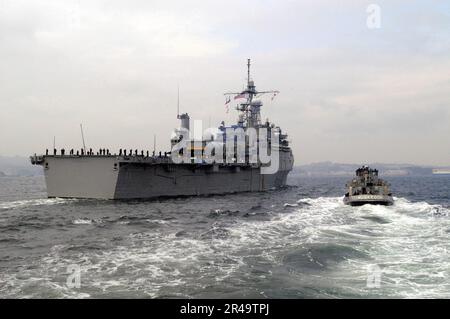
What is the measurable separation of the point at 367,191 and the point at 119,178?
946 inches

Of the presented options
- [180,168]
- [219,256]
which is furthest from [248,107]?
[219,256]

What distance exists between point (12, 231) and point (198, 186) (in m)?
27.8

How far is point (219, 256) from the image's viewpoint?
51.9 ft

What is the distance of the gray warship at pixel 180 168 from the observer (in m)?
36.2

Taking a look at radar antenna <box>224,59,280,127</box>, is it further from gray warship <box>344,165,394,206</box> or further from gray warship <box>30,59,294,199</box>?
gray warship <box>344,165,394,206</box>

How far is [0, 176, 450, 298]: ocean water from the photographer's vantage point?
38.0 feet

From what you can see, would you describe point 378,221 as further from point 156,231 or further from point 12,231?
point 12,231

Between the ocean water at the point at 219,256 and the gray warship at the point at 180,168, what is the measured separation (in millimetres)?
8225

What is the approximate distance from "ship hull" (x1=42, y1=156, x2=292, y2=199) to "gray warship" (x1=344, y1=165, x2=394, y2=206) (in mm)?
16560

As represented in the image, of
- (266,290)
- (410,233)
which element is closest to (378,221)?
(410,233)

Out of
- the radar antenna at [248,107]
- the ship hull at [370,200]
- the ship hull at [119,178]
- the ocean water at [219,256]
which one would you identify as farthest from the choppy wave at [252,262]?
the radar antenna at [248,107]

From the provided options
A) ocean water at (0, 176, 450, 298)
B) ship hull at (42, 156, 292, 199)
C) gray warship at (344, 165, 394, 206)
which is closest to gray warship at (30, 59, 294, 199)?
ship hull at (42, 156, 292, 199)

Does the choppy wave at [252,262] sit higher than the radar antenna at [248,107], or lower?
lower

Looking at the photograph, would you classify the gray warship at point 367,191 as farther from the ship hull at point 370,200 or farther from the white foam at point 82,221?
the white foam at point 82,221
